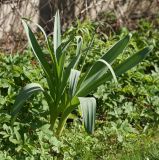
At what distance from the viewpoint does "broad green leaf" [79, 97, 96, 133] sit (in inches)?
134

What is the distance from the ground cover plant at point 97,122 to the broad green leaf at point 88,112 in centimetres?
42

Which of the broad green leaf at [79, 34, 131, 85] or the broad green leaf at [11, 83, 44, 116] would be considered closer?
the broad green leaf at [11, 83, 44, 116]

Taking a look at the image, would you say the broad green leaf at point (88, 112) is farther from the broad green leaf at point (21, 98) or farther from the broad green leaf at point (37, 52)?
the broad green leaf at point (37, 52)

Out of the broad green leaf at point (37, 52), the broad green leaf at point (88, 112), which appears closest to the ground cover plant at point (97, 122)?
the broad green leaf at point (37, 52)

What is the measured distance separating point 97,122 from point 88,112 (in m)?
1.01

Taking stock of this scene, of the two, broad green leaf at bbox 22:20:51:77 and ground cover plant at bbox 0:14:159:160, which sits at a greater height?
broad green leaf at bbox 22:20:51:77

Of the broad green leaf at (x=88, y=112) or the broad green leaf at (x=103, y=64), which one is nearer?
the broad green leaf at (x=88, y=112)

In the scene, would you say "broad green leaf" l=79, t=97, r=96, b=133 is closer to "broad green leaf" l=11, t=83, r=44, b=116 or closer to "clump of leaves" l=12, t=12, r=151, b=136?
"clump of leaves" l=12, t=12, r=151, b=136

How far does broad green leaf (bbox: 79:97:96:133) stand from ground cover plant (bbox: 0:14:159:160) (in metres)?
0.42

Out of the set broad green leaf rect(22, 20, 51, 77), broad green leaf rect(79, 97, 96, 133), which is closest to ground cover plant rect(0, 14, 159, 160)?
broad green leaf rect(22, 20, 51, 77)

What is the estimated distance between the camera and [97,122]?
4457mm

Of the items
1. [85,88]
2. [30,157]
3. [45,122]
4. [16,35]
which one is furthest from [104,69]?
[16,35]

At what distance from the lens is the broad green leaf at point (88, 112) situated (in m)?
3.40

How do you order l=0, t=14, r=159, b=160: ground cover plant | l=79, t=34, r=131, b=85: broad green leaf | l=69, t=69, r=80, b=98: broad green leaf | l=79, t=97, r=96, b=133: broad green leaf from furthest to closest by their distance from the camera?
l=79, t=34, r=131, b=85: broad green leaf, l=0, t=14, r=159, b=160: ground cover plant, l=69, t=69, r=80, b=98: broad green leaf, l=79, t=97, r=96, b=133: broad green leaf
